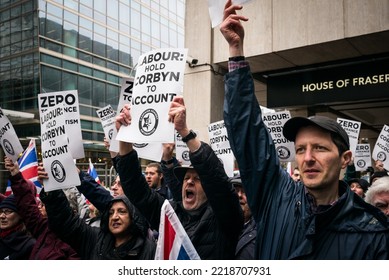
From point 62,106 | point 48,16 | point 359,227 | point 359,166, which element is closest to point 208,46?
point 359,166

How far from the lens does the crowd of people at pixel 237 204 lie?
6.02ft

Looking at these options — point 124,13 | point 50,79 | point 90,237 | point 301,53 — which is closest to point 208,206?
point 90,237

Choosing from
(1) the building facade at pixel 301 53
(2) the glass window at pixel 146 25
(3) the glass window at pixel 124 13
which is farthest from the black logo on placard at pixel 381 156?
(2) the glass window at pixel 146 25

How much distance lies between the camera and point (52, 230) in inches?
139

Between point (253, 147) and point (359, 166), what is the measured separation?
6.89 meters

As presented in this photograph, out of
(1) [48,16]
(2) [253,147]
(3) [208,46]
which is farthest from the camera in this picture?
(1) [48,16]

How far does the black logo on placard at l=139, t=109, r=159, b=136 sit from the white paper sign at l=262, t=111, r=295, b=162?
2.52 metres

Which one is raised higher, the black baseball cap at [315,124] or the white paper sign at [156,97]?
the white paper sign at [156,97]

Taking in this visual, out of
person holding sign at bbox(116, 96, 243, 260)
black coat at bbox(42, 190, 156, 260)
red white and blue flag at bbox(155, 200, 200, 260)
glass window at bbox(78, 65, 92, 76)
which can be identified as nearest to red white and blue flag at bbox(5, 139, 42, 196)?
black coat at bbox(42, 190, 156, 260)

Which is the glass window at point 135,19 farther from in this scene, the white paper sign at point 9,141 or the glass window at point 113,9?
the white paper sign at point 9,141

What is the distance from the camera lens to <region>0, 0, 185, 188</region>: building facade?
26766mm

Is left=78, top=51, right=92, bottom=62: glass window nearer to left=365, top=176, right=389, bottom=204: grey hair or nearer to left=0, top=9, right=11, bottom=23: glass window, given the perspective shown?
left=0, top=9, right=11, bottom=23: glass window

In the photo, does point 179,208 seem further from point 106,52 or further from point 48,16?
point 106,52

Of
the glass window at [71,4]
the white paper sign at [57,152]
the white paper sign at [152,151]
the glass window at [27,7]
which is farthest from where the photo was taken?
the glass window at [71,4]
